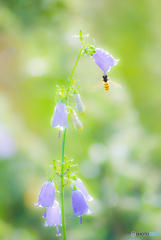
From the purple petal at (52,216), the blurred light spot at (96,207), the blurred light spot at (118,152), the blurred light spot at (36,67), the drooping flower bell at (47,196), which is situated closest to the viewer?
the drooping flower bell at (47,196)

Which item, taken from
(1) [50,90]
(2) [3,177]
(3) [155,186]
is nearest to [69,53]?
(1) [50,90]

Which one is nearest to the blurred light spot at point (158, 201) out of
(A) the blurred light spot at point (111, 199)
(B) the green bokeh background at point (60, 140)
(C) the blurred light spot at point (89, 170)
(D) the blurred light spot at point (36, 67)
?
(B) the green bokeh background at point (60, 140)

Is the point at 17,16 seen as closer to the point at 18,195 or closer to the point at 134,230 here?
the point at 18,195

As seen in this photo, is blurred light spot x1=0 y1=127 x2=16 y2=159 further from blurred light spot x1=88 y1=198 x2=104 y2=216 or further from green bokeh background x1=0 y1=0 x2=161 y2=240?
blurred light spot x1=88 y1=198 x2=104 y2=216

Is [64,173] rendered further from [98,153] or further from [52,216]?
[98,153]

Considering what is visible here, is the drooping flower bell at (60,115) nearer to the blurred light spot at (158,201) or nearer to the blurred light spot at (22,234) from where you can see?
the blurred light spot at (22,234)

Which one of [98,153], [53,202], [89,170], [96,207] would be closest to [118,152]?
[98,153]

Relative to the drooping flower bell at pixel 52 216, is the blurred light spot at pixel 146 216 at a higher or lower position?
higher
